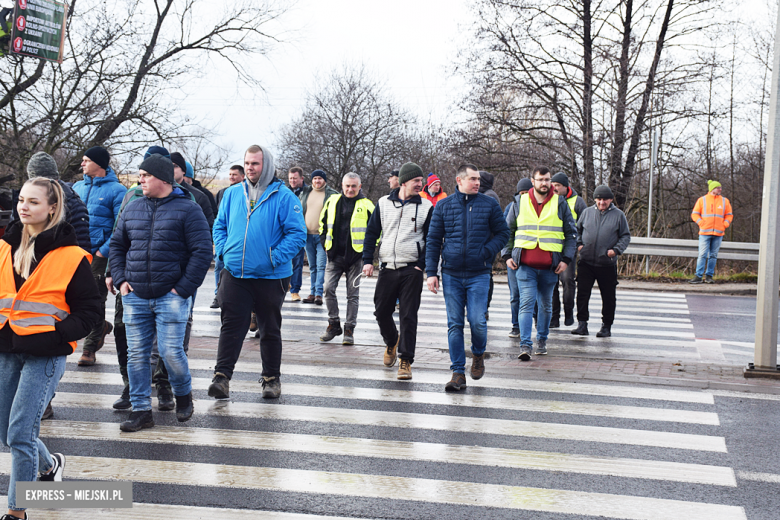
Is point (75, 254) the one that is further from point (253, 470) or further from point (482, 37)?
point (482, 37)

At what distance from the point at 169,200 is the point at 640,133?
1876 cm

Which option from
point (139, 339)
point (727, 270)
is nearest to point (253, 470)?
point (139, 339)

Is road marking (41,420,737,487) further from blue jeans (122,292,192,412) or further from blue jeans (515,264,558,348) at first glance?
blue jeans (515,264,558,348)

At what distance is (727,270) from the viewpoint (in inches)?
732

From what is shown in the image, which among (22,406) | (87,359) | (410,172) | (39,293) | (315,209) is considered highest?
(410,172)

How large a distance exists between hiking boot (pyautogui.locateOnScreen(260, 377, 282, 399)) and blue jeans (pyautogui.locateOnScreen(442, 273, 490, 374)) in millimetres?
1647

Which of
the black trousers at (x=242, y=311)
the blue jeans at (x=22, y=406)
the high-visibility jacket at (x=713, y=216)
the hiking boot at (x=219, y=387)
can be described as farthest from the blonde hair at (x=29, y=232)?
the high-visibility jacket at (x=713, y=216)

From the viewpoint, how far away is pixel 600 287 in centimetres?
1052

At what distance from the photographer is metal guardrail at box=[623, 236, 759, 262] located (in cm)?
1791

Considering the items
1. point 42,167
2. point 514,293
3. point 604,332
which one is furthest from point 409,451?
point 604,332

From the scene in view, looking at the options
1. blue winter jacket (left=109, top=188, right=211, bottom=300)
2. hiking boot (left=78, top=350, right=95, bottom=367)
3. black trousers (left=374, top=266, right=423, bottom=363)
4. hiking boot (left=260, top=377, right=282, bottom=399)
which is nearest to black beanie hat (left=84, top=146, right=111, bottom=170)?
blue winter jacket (left=109, top=188, right=211, bottom=300)

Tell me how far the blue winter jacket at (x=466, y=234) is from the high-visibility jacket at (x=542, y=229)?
1484 mm

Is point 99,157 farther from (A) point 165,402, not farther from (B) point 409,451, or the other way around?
(B) point 409,451

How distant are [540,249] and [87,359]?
507cm
